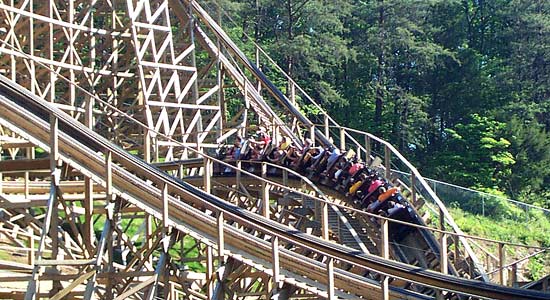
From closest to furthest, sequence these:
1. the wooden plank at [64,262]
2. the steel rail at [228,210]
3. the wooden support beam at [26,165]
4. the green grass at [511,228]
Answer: the wooden plank at [64,262] → the steel rail at [228,210] → the wooden support beam at [26,165] → the green grass at [511,228]

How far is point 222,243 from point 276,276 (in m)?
0.89

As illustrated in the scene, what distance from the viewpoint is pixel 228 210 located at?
1350 centimetres

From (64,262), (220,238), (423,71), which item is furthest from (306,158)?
(423,71)

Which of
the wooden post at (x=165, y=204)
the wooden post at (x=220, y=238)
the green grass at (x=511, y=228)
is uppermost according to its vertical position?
the wooden post at (x=165, y=204)

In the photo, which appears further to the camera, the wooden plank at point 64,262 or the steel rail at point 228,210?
the steel rail at point 228,210

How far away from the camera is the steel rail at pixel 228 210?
40.1 feet

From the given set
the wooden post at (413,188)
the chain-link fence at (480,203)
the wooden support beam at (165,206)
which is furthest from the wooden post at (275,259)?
the chain-link fence at (480,203)

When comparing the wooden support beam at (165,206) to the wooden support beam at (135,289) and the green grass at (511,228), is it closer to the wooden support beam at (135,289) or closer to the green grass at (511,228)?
the wooden support beam at (135,289)

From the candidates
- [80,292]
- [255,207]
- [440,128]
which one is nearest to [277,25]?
[440,128]

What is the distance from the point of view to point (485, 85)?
40.2 meters

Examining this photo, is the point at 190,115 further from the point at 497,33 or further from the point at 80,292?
the point at 497,33

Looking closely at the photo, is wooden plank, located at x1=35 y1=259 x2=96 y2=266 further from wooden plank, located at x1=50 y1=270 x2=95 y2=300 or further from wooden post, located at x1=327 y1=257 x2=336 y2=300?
wooden post, located at x1=327 y1=257 x2=336 y2=300

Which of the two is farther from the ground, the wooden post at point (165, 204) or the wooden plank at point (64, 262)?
the wooden post at point (165, 204)

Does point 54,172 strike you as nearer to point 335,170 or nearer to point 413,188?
point 335,170
